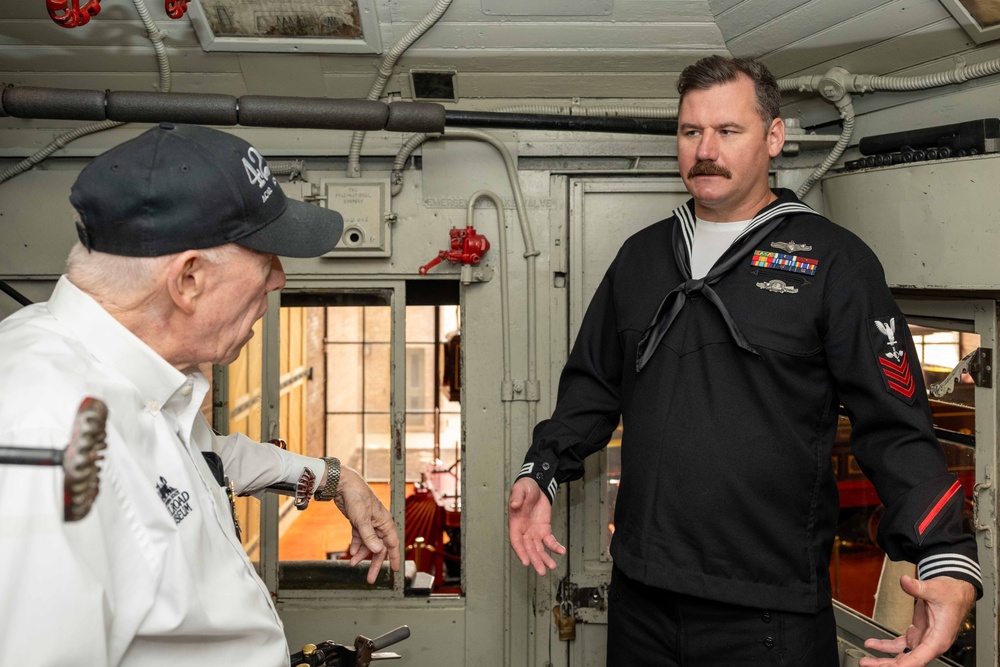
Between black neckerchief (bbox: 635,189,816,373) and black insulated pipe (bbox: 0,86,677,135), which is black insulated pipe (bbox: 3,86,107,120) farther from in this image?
black neckerchief (bbox: 635,189,816,373)

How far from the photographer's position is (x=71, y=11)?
2.01 meters

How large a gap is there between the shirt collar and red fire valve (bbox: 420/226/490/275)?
1.54m

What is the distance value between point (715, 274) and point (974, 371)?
34.9 inches

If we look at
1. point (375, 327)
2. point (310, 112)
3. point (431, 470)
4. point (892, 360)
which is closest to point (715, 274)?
point (892, 360)

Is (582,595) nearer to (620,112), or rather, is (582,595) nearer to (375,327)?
(620,112)

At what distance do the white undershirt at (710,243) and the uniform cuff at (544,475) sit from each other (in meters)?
0.61

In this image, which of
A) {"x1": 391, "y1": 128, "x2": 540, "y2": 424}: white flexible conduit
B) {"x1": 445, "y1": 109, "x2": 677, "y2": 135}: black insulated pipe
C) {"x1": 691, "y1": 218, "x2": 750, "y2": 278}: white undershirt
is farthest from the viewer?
{"x1": 391, "y1": 128, "x2": 540, "y2": 424}: white flexible conduit

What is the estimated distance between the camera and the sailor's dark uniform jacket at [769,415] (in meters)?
1.69

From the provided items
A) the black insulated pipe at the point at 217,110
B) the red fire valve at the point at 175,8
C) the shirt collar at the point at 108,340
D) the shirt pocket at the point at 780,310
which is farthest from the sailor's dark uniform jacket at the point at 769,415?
the red fire valve at the point at 175,8

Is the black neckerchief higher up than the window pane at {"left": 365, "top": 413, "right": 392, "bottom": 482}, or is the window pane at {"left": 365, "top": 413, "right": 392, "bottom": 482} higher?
the black neckerchief

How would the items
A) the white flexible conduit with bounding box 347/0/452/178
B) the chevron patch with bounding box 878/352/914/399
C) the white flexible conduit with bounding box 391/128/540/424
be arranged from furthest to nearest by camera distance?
the white flexible conduit with bounding box 391/128/540/424, the white flexible conduit with bounding box 347/0/452/178, the chevron patch with bounding box 878/352/914/399

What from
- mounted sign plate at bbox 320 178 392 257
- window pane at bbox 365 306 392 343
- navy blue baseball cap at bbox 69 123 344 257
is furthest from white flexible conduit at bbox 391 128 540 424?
window pane at bbox 365 306 392 343

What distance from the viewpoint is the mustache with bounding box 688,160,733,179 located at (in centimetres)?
186

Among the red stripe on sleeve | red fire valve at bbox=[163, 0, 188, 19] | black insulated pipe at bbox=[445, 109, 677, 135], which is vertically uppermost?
red fire valve at bbox=[163, 0, 188, 19]
